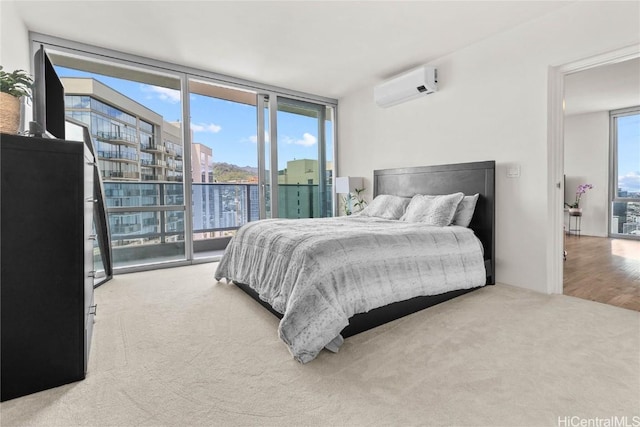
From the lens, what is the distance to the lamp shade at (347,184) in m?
5.05

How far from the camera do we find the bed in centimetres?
197

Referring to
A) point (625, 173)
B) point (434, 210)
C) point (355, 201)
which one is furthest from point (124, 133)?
point (625, 173)

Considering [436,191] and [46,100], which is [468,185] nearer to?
[436,191]

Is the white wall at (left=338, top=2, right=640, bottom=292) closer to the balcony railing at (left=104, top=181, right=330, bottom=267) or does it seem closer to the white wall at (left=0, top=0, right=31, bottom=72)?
the balcony railing at (left=104, top=181, right=330, bottom=267)

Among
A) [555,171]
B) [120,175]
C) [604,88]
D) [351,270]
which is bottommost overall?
[351,270]

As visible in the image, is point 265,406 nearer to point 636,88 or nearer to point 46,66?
point 46,66

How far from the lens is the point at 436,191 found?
12.9ft

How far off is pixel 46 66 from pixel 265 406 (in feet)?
7.15

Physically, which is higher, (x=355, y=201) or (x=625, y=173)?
(x=625, y=173)

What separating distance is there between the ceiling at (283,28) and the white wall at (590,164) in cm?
500

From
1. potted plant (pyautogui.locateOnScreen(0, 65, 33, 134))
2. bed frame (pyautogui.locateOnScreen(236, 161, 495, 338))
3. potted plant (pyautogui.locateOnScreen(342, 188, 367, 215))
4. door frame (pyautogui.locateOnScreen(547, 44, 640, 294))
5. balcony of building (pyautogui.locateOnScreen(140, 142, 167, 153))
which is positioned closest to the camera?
potted plant (pyautogui.locateOnScreen(0, 65, 33, 134))

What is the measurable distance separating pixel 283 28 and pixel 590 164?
6.96m

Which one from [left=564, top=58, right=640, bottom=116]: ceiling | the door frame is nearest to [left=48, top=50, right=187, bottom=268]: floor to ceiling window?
the door frame

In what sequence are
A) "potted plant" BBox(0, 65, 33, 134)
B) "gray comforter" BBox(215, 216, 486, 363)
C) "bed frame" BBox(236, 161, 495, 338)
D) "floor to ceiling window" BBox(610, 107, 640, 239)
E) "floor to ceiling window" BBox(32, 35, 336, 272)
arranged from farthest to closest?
"floor to ceiling window" BBox(610, 107, 640, 239), "floor to ceiling window" BBox(32, 35, 336, 272), "bed frame" BBox(236, 161, 495, 338), "gray comforter" BBox(215, 216, 486, 363), "potted plant" BBox(0, 65, 33, 134)
